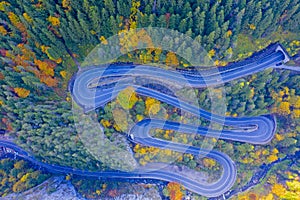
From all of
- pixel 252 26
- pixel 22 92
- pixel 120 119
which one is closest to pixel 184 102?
pixel 120 119

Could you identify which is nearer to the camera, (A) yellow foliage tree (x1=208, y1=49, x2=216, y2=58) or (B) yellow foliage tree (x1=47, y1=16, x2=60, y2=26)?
(B) yellow foliage tree (x1=47, y1=16, x2=60, y2=26)

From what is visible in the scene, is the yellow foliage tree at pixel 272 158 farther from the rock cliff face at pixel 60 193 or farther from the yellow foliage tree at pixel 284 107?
the rock cliff face at pixel 60 193

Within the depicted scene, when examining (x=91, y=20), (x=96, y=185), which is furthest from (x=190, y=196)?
(x=91, y=20)

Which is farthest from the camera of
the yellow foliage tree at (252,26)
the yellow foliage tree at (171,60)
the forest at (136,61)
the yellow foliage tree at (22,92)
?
the yellow foliage tree at (171,60)

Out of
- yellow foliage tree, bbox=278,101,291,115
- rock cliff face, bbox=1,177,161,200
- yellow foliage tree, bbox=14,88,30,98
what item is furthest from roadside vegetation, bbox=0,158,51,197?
yellow foliage tree, bbox=278,101,291,115

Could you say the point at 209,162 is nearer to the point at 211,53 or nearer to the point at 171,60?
the point at 211,53

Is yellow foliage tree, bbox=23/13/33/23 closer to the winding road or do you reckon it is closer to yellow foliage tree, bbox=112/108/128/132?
the winding road

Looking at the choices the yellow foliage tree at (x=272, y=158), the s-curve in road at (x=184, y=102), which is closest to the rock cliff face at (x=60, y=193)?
the s-curve in road at (x=184, y=102)
